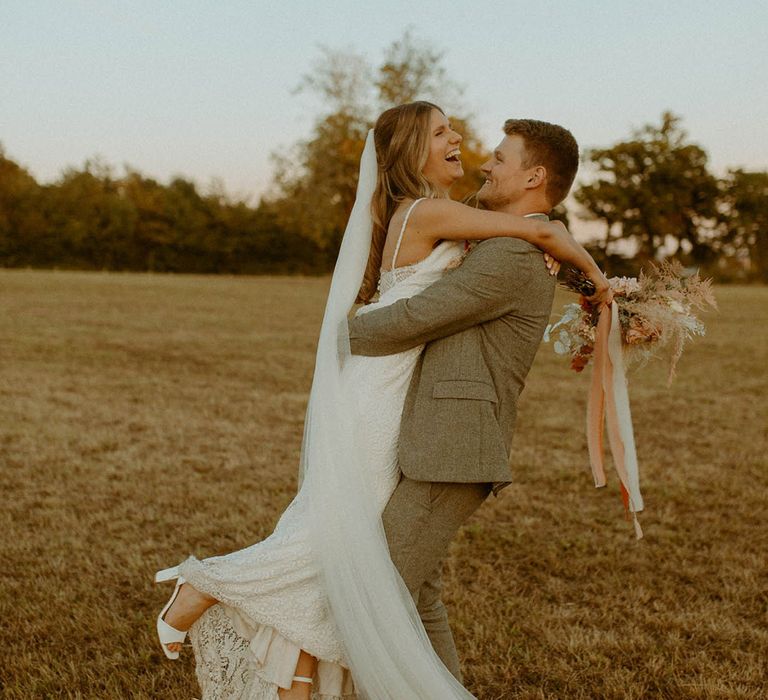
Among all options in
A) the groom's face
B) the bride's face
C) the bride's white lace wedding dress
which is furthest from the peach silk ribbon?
the bride's face

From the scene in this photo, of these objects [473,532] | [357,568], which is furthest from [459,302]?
[473,532]

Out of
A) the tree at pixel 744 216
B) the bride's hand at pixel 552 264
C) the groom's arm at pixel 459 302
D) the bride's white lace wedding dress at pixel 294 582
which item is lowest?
the bride's white lace wedding dress at pixel 294 582

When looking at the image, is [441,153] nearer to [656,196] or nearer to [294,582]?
[294,582]

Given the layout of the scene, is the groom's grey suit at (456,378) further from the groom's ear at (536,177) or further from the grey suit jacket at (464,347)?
the groom's ear at (536,177)

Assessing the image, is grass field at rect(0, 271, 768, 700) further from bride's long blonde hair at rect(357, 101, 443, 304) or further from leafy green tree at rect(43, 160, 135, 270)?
leafy green tree at rect(43, 160, 135, 270)

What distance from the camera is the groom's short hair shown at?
295cm

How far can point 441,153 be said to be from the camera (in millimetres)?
2980

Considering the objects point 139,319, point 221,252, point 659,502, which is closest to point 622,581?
point 659,502

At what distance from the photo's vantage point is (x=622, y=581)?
5.11 meters

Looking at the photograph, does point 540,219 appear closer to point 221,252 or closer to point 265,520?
point 265,520

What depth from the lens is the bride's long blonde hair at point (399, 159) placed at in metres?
2.95

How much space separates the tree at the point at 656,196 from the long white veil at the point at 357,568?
219 feet

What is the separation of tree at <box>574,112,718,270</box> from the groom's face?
66.4m

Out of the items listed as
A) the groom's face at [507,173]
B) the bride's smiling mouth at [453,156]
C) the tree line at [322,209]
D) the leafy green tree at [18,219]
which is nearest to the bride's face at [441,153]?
the bride's smiling mouth at [453,156]
